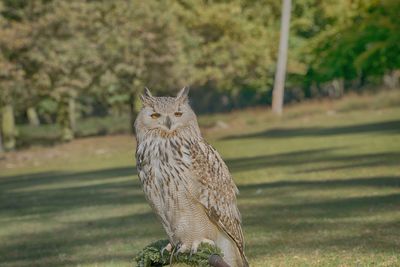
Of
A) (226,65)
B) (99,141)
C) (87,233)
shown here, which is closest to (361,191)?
(87,233)

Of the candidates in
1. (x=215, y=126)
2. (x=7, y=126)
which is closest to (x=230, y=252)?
(x=7, y=126)

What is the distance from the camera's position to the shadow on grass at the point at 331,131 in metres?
42.3

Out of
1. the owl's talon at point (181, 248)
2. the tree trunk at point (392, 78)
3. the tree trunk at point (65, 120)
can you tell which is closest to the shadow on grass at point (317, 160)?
the owl's talon at point (181, 248)

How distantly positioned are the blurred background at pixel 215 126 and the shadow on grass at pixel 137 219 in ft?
0.16

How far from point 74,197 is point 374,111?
35.4 meters

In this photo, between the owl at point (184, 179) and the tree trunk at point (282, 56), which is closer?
the owl at point (184, 179)

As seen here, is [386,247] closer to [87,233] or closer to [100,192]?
[87,233]

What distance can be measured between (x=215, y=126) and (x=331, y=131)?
15841 millimetres

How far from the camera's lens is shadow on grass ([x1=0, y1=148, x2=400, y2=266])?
13773 mm

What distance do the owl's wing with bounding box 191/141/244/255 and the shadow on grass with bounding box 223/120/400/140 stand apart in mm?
31267

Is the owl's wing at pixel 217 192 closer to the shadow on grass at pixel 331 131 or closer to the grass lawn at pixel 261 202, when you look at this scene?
the grass lawn at pixel 261 202

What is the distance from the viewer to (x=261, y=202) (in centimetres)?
1952

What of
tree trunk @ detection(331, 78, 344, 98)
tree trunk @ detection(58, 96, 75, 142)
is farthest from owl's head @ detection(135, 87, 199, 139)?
tree trunk @ detection(331, 78, 344, 98)

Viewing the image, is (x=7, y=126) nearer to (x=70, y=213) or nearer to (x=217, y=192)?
(x=70, y=213)
